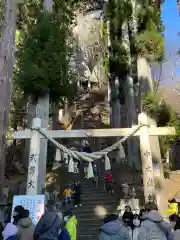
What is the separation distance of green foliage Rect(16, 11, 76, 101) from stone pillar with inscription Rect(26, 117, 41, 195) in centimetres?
185

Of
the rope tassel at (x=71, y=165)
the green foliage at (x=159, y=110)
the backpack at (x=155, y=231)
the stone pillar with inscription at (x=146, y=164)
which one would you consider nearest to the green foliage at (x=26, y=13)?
the green foliage at (x=159, y=110)

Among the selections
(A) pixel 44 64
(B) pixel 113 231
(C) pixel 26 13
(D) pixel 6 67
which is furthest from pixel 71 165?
(C) pixel 26 13

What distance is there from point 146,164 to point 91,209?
4441 millimetres

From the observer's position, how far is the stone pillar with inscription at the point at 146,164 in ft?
24.0

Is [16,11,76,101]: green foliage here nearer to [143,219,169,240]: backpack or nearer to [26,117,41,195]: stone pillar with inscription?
[26,117,41,195]: stone pillar with inscription

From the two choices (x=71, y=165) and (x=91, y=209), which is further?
(x=91, y=209)

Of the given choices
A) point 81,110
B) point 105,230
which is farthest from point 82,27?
point 105,230

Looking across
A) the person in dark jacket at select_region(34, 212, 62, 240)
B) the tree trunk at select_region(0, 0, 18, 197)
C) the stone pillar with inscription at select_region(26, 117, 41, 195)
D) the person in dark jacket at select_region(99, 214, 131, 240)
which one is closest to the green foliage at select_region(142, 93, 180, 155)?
the stone pillar with inscription at select_region(26, 117, 41, 195)

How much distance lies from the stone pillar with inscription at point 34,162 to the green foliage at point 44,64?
1855 mm

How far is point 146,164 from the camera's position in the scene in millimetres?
7441

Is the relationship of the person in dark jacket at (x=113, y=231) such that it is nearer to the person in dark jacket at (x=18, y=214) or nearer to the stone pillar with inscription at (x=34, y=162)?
the person in dark jacket at (x=18, y=214)

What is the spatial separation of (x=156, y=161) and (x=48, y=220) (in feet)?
21.2

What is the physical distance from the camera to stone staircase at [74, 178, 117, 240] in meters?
9.38

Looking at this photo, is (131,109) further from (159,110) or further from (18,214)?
(18,214)
